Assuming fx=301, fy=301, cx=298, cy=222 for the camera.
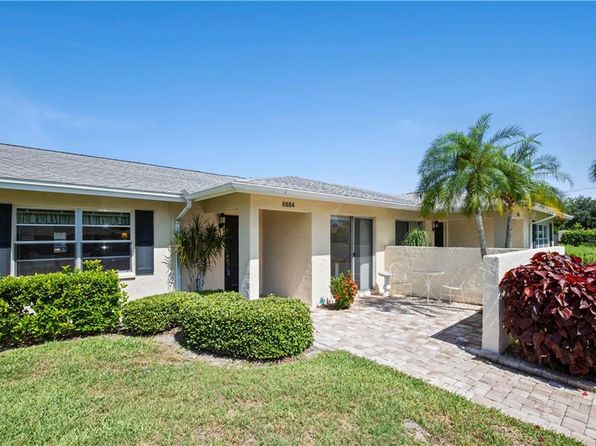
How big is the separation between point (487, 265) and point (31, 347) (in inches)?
349

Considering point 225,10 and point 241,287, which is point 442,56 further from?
point 241,287

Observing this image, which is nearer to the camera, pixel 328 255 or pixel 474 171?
pixel 474 171

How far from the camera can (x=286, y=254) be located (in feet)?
32.2

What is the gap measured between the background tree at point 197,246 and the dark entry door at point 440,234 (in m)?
9.77

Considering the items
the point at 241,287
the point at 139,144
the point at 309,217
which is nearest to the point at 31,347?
the point at 241,287

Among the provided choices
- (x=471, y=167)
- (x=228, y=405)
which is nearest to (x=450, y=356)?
(x=228, y=405)

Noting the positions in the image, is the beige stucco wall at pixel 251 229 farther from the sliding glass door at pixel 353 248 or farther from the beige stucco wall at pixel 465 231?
the beige stucco wall at pixel 465 231

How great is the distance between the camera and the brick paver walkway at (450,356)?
383 centimetres

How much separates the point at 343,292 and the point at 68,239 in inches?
293

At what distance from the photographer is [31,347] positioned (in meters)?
5.78

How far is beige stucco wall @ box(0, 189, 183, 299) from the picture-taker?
23.5ft

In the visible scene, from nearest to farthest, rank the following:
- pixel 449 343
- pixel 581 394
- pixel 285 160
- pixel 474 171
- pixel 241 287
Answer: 1. pixel 581 394
2. pixel 449 343
3. pixel 241 287
4. pixel 474 171
5. pixel 285 160

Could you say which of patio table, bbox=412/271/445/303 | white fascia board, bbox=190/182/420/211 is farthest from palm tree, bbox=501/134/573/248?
white fascia board, bbox=190/182/420/211

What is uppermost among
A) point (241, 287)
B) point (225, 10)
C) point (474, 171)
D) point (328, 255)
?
point (225, 10)
